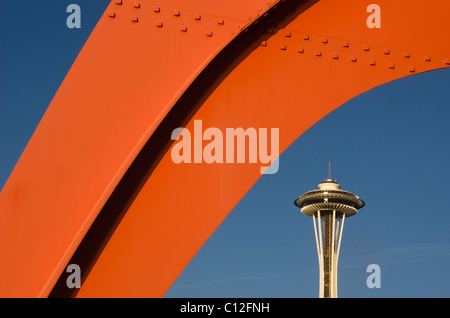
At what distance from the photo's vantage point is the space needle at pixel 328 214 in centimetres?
6456

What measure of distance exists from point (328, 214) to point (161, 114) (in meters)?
66.1

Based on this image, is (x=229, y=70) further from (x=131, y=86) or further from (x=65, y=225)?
(x=65, y=225)

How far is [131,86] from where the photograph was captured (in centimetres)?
315

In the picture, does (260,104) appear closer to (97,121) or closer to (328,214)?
(97,121)

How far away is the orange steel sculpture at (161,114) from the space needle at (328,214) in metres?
61.4

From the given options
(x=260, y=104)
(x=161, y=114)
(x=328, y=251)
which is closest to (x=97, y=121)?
(x=161, y=114)

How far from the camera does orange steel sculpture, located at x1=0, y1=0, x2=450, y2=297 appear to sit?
A: 2.92m

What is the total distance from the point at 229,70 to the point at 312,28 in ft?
1.78

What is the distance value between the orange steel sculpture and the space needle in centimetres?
6142

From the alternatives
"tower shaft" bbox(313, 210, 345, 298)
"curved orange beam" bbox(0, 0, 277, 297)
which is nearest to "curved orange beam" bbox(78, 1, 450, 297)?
"curved orange beam" bbox(0, 0, 277, 297)

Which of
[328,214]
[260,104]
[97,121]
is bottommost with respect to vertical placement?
[97,121]

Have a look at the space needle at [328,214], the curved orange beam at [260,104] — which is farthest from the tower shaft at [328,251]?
the curved orange beam at [260,104]

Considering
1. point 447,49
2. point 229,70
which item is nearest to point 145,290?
point 229,70

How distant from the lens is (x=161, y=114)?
309 cm
